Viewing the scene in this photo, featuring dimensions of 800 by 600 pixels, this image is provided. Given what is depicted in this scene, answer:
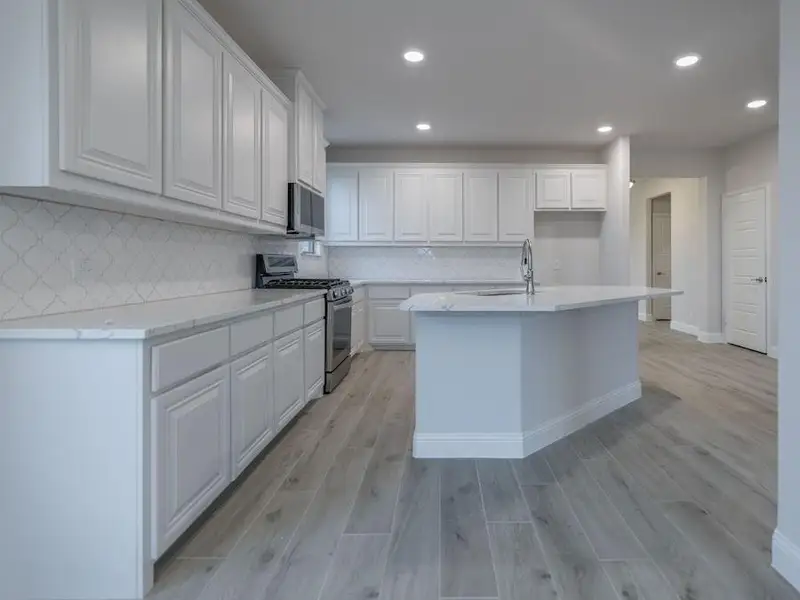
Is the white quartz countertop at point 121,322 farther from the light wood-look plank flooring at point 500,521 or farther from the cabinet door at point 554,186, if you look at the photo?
the cabinet door at point 554,186

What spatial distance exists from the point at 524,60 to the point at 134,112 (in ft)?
9.66

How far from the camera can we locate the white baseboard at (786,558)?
171 centimetres

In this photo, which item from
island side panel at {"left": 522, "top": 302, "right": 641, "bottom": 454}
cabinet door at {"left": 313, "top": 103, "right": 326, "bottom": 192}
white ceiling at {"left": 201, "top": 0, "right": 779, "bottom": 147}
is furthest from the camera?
cabinet door at {"left": 313, "top": 103, "right": 326, "bottom": 192}

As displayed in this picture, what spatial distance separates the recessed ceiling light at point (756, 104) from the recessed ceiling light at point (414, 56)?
3433 millimetres

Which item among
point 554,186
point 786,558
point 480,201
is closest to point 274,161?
point 480,201

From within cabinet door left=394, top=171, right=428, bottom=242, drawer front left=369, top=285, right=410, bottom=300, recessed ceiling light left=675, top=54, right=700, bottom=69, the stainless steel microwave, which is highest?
recessed ceiling light left=675, top=54, right=700, bottom=69

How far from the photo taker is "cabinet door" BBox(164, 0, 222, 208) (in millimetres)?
2365

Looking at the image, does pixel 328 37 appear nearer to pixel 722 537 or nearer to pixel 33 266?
pixel 33 266

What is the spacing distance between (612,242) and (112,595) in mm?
6287

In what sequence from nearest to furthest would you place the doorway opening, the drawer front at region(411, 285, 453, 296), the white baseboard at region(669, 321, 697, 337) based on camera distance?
1. the drawer front at region(411, 285, 453, 296)
2. the white baseboard at region(669, 321, 697, 337)
3. the doorway opening

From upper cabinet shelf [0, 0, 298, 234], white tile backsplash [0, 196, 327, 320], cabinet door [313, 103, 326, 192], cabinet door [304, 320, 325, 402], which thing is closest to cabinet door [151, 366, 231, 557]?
white tile backsplash [0, 196, 327, 320]

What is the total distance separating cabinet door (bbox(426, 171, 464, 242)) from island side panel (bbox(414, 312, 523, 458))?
3.89m

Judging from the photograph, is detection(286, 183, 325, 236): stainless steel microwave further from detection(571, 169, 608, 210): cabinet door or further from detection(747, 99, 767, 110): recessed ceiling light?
detection(747, 99, 767, 110): recessed ceiling light

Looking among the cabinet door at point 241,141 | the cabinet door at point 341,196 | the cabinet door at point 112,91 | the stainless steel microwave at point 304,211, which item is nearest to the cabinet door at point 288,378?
the cabinet door at point 241,141
